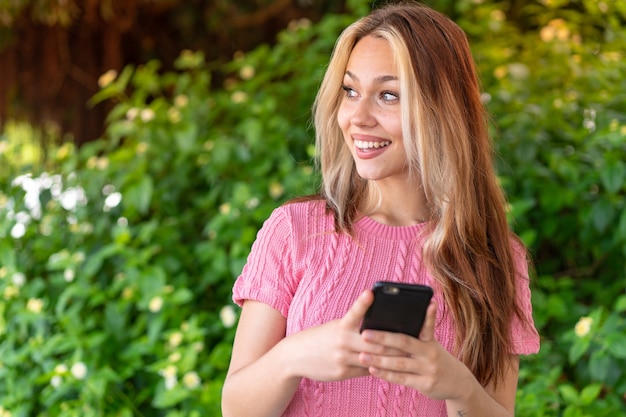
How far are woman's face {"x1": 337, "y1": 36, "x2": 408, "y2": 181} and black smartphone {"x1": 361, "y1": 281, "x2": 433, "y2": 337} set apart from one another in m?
0.39

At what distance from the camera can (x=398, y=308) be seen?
1179mm

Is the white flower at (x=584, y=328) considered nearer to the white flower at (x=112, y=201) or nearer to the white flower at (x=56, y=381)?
the white flower at (x=56, y=381)

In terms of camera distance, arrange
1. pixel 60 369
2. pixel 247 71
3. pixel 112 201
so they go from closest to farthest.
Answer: pixel 60 369, pixel 112 201, pixel 247 71

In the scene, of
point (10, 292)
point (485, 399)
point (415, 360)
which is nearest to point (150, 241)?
point (10, 292)

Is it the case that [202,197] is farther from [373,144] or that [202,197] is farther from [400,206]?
[373,144]

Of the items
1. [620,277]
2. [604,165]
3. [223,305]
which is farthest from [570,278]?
[223,305]

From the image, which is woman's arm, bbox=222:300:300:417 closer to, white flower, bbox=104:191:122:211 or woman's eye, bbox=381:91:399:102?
woman's eye, bbox=381:91:399:102

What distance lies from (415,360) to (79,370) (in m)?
1.63

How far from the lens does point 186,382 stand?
8.33 feet

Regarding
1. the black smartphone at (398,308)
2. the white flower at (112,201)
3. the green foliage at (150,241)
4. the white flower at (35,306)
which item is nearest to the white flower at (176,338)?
the green foliage at (150,241)

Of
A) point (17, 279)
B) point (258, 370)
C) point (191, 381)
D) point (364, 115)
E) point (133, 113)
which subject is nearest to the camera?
point (258, 370)

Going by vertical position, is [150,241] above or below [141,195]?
below

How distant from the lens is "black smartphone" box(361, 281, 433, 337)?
3.82 ft

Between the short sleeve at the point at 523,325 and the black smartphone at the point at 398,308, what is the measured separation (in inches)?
17.6
